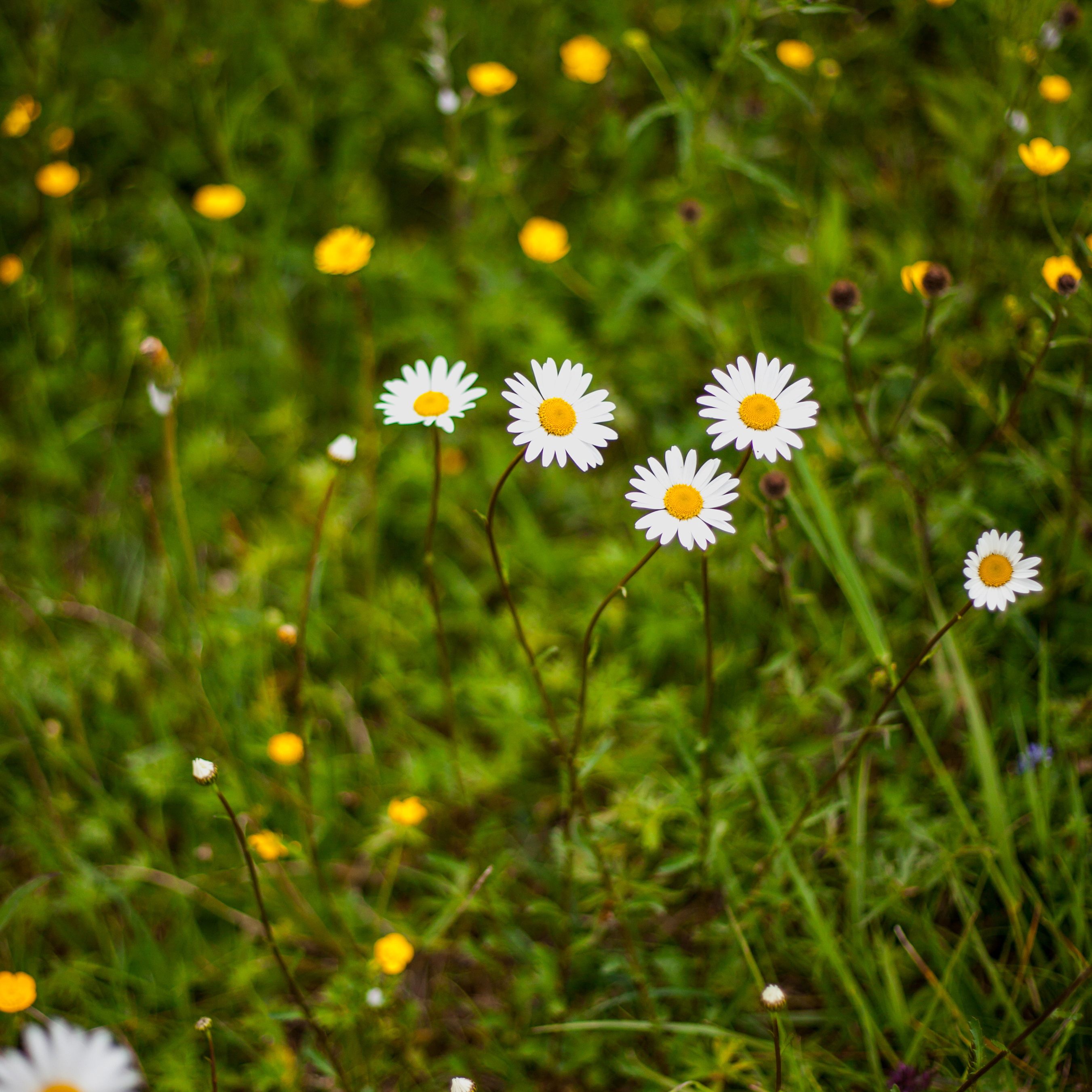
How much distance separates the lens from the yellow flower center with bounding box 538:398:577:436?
4.69 feet

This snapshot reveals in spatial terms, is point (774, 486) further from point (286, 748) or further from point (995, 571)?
point (286, 748)

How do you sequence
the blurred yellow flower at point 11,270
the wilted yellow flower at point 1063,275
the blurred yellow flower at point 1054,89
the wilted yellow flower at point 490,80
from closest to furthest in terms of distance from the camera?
the wilted yellow flower at point 1063,275
the blurred yellow flower at point 1054,89
the wilted yellow flower at point 490,80
the blurred yellow flower at point 11,270

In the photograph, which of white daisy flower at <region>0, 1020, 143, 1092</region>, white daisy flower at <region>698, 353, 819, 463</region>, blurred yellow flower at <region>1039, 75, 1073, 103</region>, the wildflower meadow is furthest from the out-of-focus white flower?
blurred yellow flower at <region>1039, 75, 1073, 103</region>

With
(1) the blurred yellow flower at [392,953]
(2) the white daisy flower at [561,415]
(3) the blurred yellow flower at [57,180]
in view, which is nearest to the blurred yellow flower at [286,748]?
(1) the blurred yellow flower at [392,953]

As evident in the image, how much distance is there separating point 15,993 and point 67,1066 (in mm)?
657

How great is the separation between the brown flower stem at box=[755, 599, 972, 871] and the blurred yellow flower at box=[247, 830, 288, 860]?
1153 millimetres

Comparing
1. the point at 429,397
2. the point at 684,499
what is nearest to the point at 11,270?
the point at 429,397

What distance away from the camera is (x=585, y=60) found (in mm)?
3170

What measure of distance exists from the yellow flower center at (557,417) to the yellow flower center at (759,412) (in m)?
0.31

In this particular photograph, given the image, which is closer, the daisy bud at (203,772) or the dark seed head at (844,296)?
the daisy bud at (203,772)

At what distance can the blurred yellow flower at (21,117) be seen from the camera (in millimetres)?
3020

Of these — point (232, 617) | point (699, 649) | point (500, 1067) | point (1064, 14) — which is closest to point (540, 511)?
point (699, 649)

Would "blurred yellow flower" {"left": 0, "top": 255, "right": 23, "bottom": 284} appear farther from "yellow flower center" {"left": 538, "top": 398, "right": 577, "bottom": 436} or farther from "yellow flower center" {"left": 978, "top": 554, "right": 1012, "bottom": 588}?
"yellow flower center" {"left": 978, "top": 554, "right": 1012, "bottom": 588}

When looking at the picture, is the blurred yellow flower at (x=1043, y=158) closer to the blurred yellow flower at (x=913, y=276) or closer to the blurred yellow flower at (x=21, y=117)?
the blurred yellow flower at (x=913, y=276)
